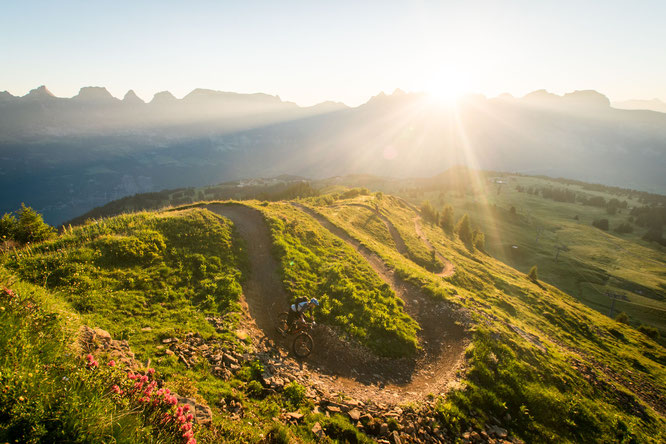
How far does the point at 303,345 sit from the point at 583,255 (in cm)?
17719

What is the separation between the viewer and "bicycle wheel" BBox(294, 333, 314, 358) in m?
14.2

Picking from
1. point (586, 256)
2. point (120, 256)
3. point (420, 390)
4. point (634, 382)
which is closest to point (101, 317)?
point (120, 256)

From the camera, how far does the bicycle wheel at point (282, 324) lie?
1477 centimetres

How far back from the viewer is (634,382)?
1006 inches

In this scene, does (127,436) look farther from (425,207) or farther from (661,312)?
(661,312)

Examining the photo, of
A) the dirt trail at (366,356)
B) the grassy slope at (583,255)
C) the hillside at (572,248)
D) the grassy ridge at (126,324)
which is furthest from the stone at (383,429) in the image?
the grassy slope at (583,255)

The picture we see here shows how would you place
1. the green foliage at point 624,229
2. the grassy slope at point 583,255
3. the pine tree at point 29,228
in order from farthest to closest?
the green foliage at point 624,229 < the grassy slope at point 583,255 < the pine tree at point 29,228

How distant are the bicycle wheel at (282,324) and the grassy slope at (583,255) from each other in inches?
4804

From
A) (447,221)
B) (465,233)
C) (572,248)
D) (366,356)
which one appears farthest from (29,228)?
(572,248)

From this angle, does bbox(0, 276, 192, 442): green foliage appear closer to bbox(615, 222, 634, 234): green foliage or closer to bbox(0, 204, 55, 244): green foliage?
bbox(0, 204, 55, 244): green foliage

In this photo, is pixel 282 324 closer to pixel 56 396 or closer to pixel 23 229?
pixel 56 396

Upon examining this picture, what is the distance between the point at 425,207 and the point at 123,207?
17310 cm

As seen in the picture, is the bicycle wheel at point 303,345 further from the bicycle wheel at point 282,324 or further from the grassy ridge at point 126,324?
the grassy ridge at point 126,324

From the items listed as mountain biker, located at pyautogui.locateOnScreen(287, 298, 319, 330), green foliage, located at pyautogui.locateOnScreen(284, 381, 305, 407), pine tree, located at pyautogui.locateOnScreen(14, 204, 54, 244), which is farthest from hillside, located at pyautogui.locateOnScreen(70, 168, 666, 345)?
pine tree, located at pyautogui.locateOnScreen(14, 204, 54, 244)
